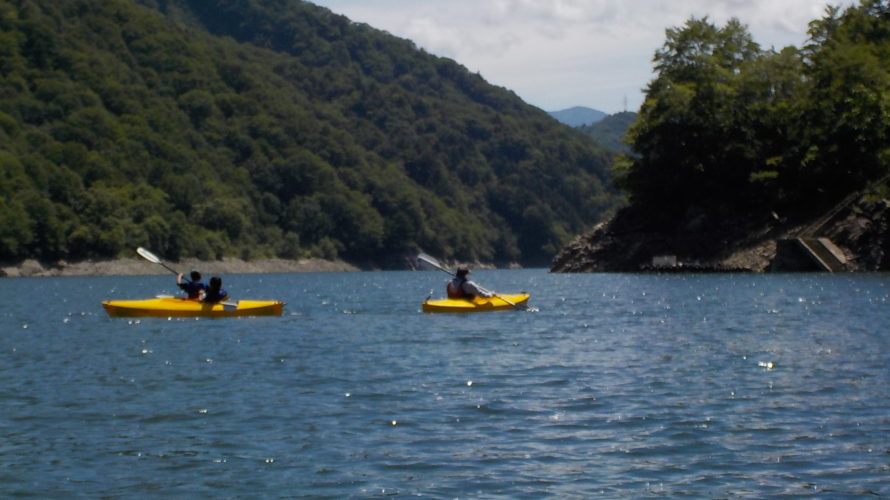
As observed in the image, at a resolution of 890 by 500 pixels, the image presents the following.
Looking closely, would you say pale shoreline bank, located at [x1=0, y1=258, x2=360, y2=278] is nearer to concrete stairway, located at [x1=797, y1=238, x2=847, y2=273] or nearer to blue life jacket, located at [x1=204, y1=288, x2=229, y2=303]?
concrete stairway, located at [x1=797, y1=238, x2=847, y2=273]

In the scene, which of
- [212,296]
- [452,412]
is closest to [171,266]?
[212,296]

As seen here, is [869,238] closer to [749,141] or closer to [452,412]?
[749,141]

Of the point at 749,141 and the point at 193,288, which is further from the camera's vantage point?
the point at 749,141

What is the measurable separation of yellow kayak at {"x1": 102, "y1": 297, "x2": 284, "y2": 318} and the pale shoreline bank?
8322 cm

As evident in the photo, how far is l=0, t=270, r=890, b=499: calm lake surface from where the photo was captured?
1354cm

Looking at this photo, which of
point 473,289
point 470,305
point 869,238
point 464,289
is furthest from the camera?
point 869,238

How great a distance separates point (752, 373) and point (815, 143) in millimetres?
59596

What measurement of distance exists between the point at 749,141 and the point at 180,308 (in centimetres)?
5456

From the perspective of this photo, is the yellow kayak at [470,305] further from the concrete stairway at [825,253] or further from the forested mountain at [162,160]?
the forested mountain at [162,160]

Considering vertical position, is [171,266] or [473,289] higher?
[473,289]

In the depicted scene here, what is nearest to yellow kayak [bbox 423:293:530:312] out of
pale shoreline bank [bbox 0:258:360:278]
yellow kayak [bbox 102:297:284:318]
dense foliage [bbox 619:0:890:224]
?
yellow kayak [bbox 102:297:284:318]

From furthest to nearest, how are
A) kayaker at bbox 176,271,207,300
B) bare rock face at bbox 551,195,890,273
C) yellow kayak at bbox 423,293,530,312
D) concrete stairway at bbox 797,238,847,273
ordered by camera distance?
concrete stairway at bbox 797,238,847,273 < bare rock face at bbox 551,195,890,273 < yellow kayak at bbox 423,293,530,312 < kayaker at bbox 176,271,207,300

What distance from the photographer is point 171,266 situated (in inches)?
5374

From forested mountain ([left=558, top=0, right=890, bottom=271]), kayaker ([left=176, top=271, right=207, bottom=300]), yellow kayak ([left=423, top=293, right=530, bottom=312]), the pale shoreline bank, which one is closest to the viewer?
kayaker ([left=176, top=271, right=207, bottom=300])
